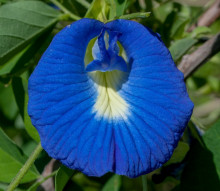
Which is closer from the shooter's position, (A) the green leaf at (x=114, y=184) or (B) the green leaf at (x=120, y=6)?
(B) the green leaf at (x=120, y=6)

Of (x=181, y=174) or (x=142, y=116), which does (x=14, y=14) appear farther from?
(x=181, y=174)

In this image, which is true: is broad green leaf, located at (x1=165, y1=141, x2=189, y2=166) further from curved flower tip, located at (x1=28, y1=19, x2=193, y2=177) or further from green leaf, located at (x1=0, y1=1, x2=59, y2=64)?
green leaf, located at (x1=0, y1=1, x2=59, y2=64)

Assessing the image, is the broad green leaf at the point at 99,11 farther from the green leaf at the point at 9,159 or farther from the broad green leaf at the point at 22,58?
the green leaf at the point at 9,159

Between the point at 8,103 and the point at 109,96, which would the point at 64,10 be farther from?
the point at 8,103

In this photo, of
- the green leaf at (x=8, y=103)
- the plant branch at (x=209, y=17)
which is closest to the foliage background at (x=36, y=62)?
the plant branch at (x=209, y=17)

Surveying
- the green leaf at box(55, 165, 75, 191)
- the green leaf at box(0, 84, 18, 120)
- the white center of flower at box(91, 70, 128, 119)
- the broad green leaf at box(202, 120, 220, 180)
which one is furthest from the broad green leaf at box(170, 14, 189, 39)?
the green leaf at box(0, 84, 18, 120)
